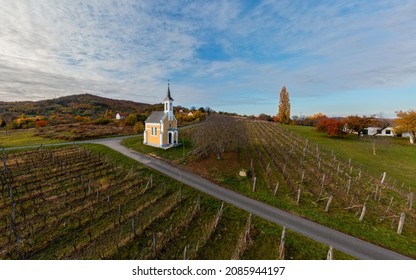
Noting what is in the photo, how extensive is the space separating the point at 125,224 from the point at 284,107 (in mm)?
81949

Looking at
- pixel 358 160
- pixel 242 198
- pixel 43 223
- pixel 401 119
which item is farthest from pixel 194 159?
pixel 401 119

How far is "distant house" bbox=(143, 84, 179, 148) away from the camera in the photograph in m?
34.9

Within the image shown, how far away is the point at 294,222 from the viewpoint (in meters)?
14.5

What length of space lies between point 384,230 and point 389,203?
5.86 metres

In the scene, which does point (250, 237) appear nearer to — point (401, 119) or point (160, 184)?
point (160, 184)

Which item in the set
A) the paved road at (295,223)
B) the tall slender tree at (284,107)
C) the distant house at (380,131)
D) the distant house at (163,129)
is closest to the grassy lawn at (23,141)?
the distant house at (163,129)

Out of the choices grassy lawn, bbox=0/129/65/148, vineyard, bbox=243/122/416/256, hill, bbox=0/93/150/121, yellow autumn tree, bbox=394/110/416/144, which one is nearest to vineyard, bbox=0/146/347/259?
vineyard, bbox=243/122/416/256

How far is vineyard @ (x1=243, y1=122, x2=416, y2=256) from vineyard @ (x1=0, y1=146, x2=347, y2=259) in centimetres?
456

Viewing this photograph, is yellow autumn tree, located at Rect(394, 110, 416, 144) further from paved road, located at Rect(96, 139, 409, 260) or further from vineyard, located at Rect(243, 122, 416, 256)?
paved road, located at Rect(96, 139, 409, 260)

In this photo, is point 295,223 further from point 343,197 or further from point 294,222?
point 343,197

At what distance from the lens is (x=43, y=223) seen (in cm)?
1377

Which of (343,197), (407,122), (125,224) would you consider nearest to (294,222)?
(343,197)

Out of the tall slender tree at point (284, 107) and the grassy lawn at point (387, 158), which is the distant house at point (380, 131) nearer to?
the grassy lawn at point (387, 158)

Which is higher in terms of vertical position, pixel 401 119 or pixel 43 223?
pixel 401 119
